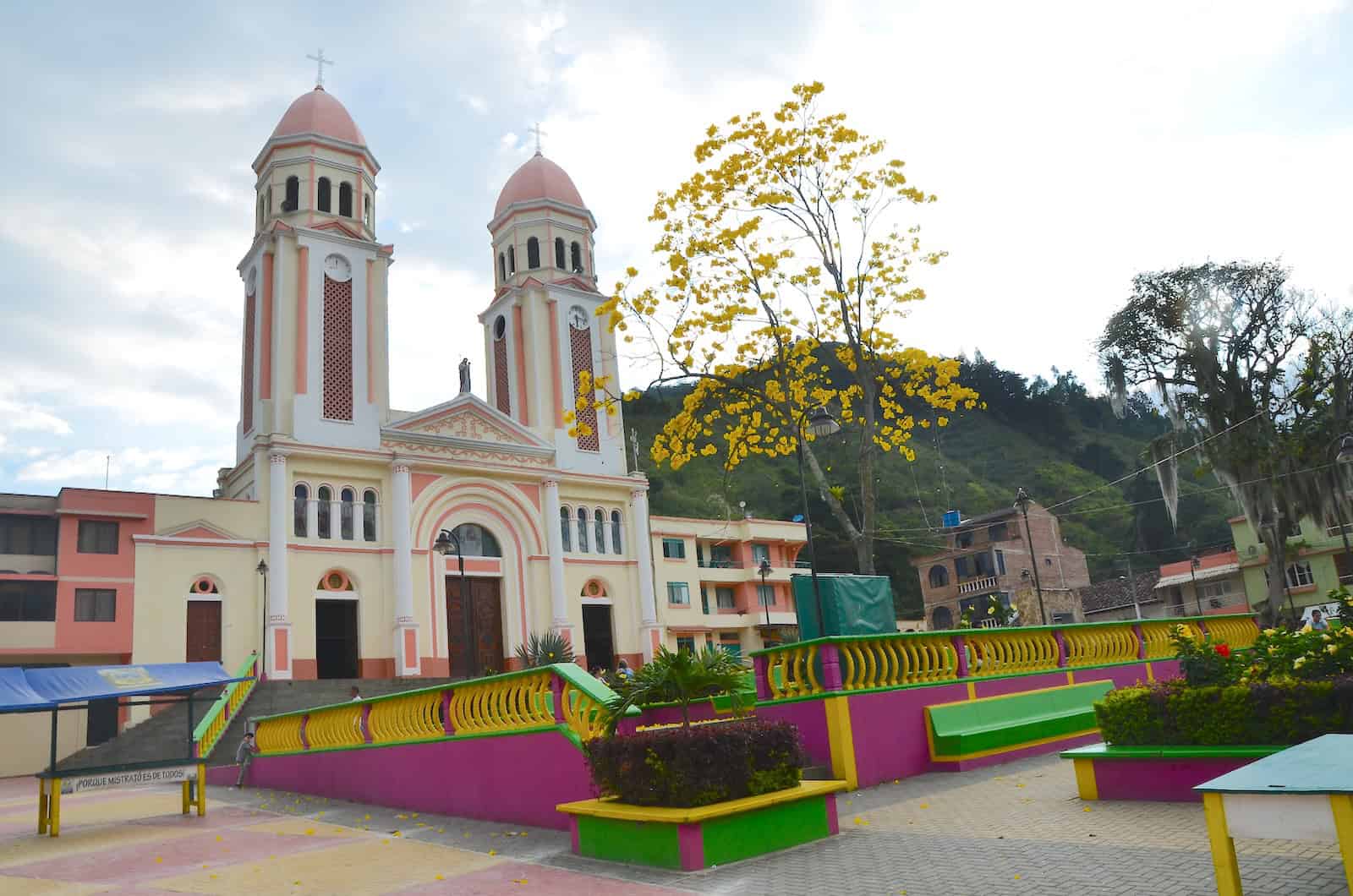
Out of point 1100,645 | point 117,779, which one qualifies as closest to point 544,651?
point 117,779

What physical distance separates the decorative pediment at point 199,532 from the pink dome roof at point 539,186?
18120 millimetres

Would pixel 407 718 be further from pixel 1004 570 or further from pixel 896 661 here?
pixel 1004 570

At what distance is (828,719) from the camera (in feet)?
32.6

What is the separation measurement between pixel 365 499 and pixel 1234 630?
80.0ft

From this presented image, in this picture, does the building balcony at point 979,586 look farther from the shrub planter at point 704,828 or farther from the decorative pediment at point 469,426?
the shrub planter at point 704,828

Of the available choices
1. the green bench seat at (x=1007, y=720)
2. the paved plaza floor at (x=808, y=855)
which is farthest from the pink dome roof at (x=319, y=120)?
the green bench seat at (x=1007, y=720)

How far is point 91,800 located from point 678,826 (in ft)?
43.9

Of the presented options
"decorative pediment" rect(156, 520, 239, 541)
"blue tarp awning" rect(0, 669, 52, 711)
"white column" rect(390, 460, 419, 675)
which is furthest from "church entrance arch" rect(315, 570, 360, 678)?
"blue tarp awning" rect(0, 669, 52, 711)

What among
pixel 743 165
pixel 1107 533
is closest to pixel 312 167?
pixel 743 165

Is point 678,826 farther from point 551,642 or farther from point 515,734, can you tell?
point 551,642

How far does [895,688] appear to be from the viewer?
1062 cm

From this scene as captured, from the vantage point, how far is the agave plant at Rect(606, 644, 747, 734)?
785 centimetres

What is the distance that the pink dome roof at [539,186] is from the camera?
128 feet

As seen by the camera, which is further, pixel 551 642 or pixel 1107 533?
pixel 1107 533
